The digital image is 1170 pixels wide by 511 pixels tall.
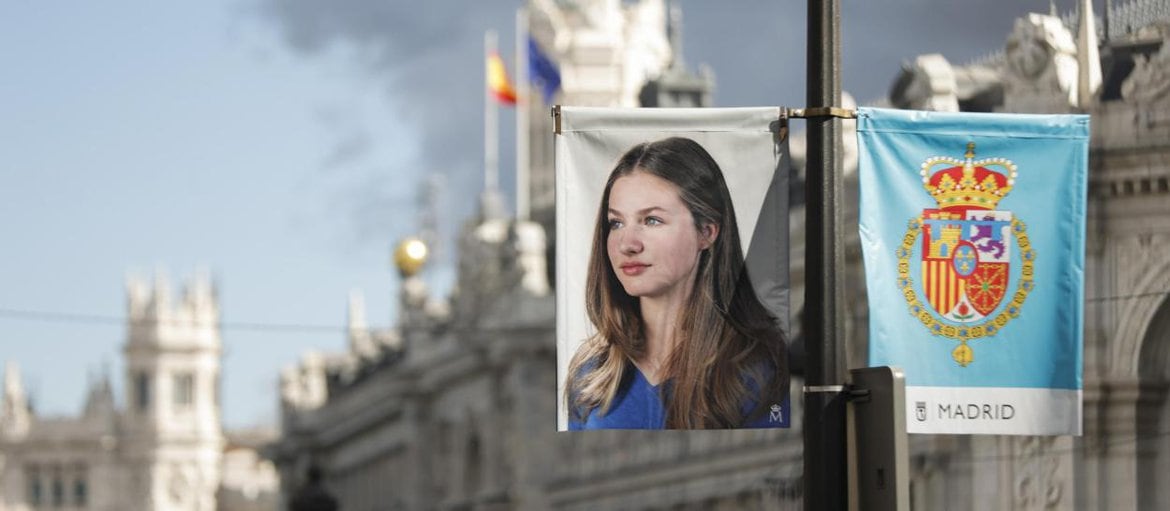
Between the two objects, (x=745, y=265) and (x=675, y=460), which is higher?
(x=745, y=265)

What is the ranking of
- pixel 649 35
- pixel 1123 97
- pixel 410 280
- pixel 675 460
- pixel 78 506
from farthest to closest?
1. pixel 78 506
2. pixel 410 280
3. pixel 649 35
4. pixel 675 460
5. pixel 1123 97

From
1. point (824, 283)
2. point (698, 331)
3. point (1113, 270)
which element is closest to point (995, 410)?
point (698, 331)

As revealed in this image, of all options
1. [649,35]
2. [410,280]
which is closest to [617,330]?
[649,35]

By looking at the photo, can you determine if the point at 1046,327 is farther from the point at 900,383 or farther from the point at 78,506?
the point at 78,506

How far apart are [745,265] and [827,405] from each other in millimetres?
1428

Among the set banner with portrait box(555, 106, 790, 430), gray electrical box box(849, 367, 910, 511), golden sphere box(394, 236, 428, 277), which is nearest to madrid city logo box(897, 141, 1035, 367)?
banner with portrait box(555, 106, 790, 430)

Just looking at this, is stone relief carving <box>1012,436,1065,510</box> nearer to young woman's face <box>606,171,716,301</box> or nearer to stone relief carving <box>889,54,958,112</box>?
stone relief carving <box>889,54,958,112</box>

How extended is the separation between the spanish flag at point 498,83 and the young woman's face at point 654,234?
64764mm

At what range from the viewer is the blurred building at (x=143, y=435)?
16600 cm

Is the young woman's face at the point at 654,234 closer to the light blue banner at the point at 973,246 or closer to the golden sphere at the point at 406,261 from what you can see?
the light blue banner at the point at 973,246

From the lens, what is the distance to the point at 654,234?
12.8m

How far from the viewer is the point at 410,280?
9044 centimetres

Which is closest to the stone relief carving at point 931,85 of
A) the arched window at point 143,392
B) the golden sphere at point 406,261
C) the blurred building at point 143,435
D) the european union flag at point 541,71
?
the european union flag at point 541,71

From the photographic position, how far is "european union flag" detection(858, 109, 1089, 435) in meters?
12.2
